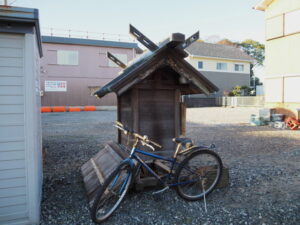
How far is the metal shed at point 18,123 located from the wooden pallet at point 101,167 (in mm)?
872

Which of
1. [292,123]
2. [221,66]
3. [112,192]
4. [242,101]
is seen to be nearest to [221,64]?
[221,66]

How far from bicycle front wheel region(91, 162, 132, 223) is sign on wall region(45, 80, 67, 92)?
21.7 meters

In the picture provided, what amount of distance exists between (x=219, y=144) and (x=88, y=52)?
1994 cm

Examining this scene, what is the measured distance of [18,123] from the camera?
9.52 feet

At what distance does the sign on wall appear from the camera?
899 inches

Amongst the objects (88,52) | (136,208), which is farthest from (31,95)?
(88,52)

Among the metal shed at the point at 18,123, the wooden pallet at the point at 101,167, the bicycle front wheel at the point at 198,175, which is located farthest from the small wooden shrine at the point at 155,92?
the metal shed at the point at 18,123

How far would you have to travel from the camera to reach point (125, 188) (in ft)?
10.9

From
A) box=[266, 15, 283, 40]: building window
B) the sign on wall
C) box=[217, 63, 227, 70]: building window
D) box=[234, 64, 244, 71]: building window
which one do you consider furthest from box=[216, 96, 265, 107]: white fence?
the sign on wall

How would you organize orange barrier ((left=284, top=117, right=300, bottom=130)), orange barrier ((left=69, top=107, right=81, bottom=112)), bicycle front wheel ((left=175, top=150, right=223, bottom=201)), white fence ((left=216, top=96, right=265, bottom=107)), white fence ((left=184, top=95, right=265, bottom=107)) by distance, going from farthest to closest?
white fence ((left=184, top=95, right=265, bottom=107))
white fence ((left=216, top=96, right=265, bottom=107))
orange barrier ((left=69, top=107, right=81, bottom=112))
orange barrier ((left=284, top=117, right=300, bottom=130))
bicycle front wheel ((left=175, top=150, right=223, bottom=201))

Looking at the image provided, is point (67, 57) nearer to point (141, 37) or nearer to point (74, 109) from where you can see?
point (74, 109)

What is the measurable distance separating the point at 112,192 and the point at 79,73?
22625 mm

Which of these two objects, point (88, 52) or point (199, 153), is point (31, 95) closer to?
point (199, 153)

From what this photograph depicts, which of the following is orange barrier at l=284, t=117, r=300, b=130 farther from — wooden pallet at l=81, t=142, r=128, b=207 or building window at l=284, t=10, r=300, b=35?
wooden pallet at l=81, t=142, r=128, b=207
